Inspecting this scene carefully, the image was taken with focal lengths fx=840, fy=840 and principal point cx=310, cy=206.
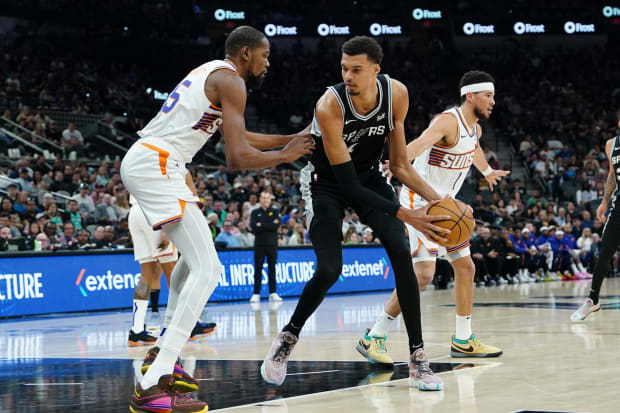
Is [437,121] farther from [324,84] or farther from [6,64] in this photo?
[324,84]

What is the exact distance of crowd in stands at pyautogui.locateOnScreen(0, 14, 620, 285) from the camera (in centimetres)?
1684

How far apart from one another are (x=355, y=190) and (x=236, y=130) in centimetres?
100

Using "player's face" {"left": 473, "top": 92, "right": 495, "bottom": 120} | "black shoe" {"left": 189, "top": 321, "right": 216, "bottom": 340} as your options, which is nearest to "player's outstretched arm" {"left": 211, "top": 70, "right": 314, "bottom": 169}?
"player's face" {"left": 473, "top": 92, "right": 495, "bottom": 120}

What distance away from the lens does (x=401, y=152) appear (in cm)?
574

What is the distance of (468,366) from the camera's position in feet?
20.6

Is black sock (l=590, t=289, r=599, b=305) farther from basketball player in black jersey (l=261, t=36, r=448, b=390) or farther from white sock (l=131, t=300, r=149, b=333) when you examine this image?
white sock (l=131, t=300, r=149, b=333)

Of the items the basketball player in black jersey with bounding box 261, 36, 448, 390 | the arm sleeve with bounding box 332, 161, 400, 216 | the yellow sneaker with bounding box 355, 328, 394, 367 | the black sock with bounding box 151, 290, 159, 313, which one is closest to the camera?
the arm sleeve with bounding box 332, 161, 400, 216

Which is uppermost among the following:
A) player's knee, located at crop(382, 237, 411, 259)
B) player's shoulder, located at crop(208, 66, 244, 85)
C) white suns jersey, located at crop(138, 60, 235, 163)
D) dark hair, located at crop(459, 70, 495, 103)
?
dark hair, located at crop(459, 70, 495, 103)

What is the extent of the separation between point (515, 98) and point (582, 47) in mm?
4252

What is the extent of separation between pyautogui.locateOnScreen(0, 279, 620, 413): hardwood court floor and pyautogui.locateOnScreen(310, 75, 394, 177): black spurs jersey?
61.0 inches

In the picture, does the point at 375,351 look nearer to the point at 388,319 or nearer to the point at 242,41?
the point at 388,319

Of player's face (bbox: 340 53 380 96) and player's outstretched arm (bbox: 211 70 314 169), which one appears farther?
player's face (bbox: 340 53 380 96)

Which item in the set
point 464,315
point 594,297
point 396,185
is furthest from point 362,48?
point 396,185

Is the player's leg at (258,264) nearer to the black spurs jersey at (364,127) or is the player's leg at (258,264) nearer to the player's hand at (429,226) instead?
the black spurs jersey at (364,127)
